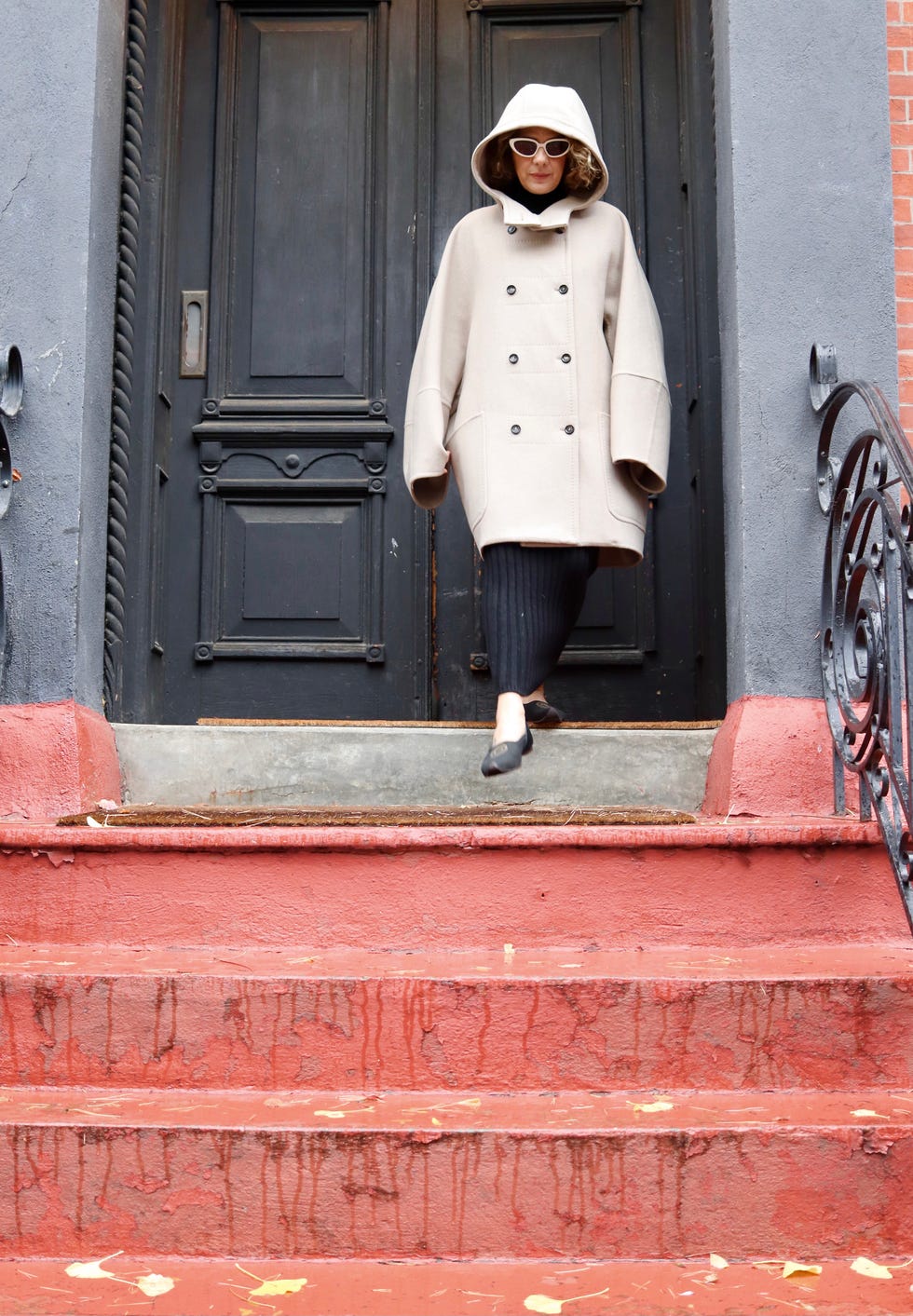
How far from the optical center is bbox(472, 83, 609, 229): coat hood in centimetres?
451

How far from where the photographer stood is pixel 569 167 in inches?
184

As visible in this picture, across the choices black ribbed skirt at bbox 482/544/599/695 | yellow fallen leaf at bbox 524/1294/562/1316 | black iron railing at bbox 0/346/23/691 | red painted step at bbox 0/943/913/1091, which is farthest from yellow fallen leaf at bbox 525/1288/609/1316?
black iron railing at bbox 0/346/23/691

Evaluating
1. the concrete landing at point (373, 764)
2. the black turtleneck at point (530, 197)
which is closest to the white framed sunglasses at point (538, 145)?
the black turtleneck at point (530, 197)

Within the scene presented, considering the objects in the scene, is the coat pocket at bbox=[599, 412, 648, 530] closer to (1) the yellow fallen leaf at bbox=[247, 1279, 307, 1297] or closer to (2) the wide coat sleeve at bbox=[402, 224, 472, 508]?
(2) the wide coat sleeve at bbox=[402, 224, 472, 508]

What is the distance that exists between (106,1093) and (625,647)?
116 inches

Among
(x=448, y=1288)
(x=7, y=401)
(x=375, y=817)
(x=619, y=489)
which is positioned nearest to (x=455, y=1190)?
(x=448, y=1288)

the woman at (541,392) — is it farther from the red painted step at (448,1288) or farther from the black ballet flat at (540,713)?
the red painted step at (448,1288)

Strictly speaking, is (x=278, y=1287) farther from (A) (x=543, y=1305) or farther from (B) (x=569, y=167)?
(B) (x=569, y=167)

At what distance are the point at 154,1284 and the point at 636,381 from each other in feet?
9.59

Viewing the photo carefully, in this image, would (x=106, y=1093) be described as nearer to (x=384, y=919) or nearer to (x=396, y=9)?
(x=384, y=919)

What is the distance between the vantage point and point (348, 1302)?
2406 mm

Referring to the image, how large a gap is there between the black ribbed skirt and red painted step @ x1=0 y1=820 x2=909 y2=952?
1.10 meters

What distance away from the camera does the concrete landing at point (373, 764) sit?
14.4 ft

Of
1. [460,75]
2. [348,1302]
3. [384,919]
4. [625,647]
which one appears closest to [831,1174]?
[348,1302]
